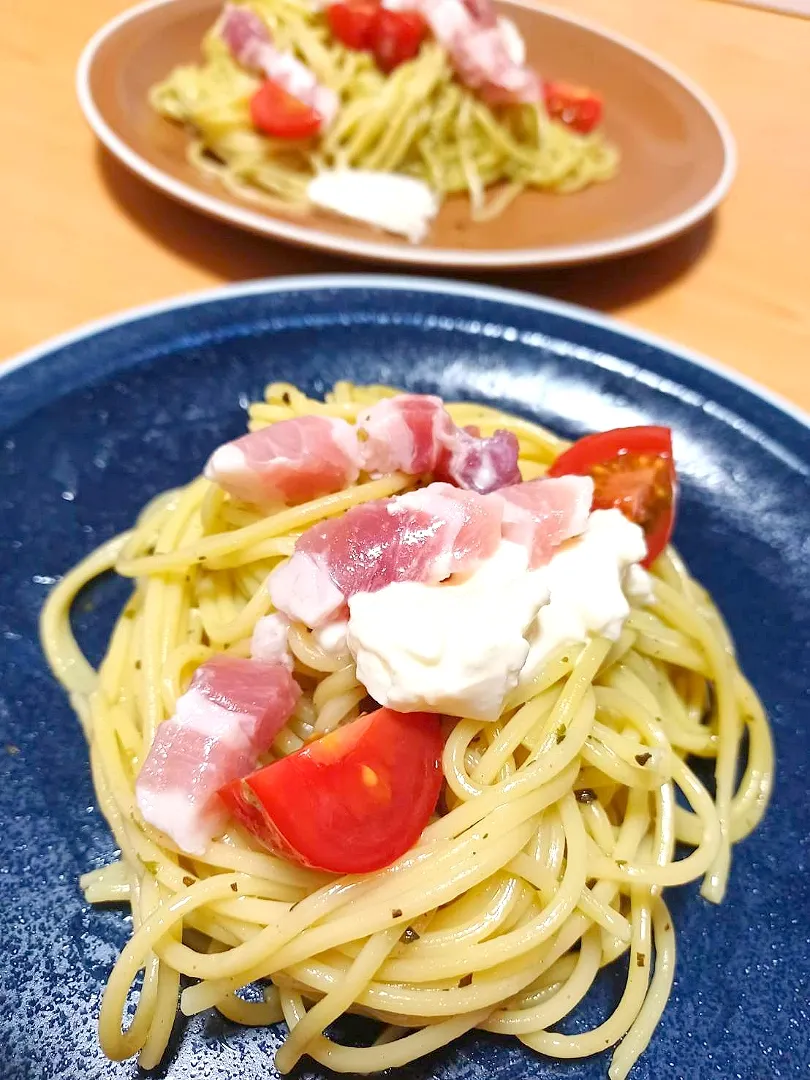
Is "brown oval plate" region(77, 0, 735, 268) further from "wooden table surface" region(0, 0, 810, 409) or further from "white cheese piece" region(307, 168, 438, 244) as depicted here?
"wooden table surface" region(0, 0, 810, 409)

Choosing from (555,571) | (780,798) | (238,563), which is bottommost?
(780,798)

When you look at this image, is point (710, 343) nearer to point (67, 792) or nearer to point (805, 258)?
point (805, 258)

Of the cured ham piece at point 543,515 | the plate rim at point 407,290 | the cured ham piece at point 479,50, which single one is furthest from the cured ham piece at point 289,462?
the cured ham piece at point 479,50

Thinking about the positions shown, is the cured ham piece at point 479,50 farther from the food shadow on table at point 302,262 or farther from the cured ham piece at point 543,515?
the cured ham piece at point 543,515

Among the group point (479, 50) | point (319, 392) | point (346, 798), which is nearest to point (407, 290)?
point (319, 392)

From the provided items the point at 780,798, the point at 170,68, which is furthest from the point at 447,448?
the point at 170,68

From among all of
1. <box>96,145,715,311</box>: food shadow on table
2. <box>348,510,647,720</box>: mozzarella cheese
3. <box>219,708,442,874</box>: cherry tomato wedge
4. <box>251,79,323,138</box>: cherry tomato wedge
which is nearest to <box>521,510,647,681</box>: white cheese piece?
<box>348,510,647,720</box>: mozzarella cheese
